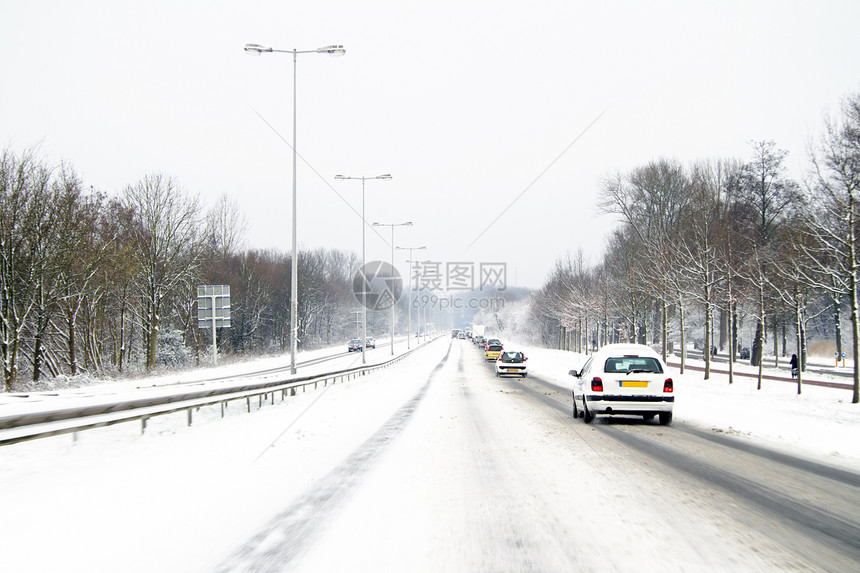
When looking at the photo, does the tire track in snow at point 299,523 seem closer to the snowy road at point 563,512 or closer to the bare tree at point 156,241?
the snowy road at point 563,512

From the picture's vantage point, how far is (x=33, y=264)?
92.4ft

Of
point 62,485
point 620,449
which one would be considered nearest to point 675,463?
point 620,449

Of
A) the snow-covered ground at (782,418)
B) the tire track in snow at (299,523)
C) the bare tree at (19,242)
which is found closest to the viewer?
the tire track in snow at (299,523)

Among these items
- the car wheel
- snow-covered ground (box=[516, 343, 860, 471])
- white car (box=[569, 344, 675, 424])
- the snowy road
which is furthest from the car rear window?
the snowy road

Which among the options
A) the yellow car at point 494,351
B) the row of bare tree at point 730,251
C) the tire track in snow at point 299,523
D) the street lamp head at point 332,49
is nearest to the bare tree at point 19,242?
the street lamp head at point 332,49

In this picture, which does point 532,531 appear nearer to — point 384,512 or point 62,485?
point 384,512

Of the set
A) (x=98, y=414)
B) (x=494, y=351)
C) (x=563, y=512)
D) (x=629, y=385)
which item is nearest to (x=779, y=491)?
(x=563, y=512)

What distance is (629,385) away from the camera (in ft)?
45.0

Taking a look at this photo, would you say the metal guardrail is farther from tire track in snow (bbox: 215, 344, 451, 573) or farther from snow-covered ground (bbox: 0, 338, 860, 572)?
tire track in snow (bbox: 215, 344, 451, 573)

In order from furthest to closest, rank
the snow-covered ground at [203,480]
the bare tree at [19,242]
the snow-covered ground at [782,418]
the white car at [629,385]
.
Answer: the bare tree at [19,242], the white car at [629,385], the snow-covered ground at [782,418], the snow-covered ground at [203,480]

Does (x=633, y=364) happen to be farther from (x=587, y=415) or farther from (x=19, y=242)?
(x=19, y=242)

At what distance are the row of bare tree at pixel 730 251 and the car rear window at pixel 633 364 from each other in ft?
29.6

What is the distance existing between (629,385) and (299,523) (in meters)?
9.55

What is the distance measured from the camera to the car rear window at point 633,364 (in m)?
13.7
